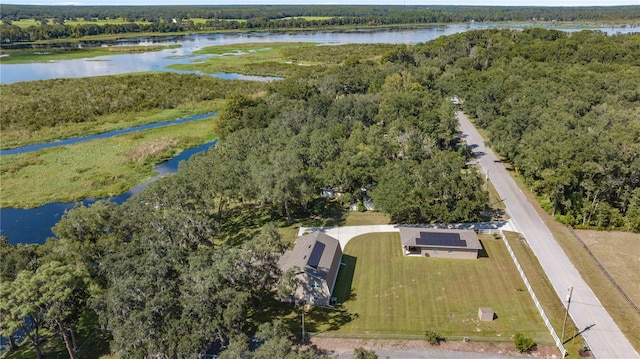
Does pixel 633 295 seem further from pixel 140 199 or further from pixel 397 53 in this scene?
pixel 397 53

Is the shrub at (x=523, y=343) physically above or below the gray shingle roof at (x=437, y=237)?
below

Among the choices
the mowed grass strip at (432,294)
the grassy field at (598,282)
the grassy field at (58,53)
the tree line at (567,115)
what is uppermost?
the grassy field at (58,53)

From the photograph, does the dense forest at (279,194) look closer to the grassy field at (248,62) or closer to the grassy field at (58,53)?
the grassy field at (248,62)

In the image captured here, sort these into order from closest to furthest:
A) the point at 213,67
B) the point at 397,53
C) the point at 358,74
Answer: the point at 358,74 → the point at 397,53 → the point at 213,67

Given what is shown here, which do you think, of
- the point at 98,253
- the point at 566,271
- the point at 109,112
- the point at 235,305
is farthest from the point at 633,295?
the point at 109,112

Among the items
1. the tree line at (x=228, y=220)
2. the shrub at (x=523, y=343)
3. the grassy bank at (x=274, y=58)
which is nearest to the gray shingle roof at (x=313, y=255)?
the tree line at (x=228, y=220)

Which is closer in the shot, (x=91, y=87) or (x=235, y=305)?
(x=235, y=305)
